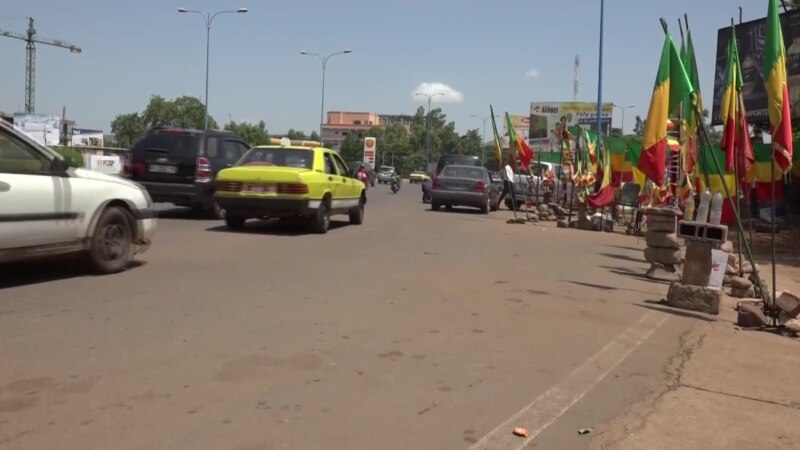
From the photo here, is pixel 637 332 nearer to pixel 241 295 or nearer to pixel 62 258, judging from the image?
pixel 241 295

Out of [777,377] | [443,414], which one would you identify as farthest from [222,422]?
[777,377]

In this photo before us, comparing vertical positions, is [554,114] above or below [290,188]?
above

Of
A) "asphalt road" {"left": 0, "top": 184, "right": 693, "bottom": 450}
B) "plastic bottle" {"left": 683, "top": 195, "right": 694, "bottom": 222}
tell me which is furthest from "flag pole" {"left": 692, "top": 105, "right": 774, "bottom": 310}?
"plastic bottle" {"left": 683, "top": 195, "right": 694, "bottom": 222}

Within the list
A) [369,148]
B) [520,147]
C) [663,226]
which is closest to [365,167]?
[520,147]

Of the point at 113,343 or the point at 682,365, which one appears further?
the point at 682,365

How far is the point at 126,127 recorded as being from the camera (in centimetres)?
13150

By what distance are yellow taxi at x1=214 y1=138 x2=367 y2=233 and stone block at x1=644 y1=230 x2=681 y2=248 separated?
5594mm

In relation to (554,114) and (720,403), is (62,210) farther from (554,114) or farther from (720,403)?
(554,114)

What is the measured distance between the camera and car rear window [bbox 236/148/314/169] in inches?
519

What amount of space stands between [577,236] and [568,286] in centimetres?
824

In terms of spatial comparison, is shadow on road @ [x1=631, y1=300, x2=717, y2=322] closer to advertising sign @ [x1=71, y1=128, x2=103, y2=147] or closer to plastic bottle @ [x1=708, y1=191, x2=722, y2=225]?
plastic bottle @ [x1=708, y1=191, x2=722, y2=225]

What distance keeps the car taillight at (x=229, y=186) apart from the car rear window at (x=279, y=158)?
76 cm

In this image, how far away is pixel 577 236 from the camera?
17.0 m

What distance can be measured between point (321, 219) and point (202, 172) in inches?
120
